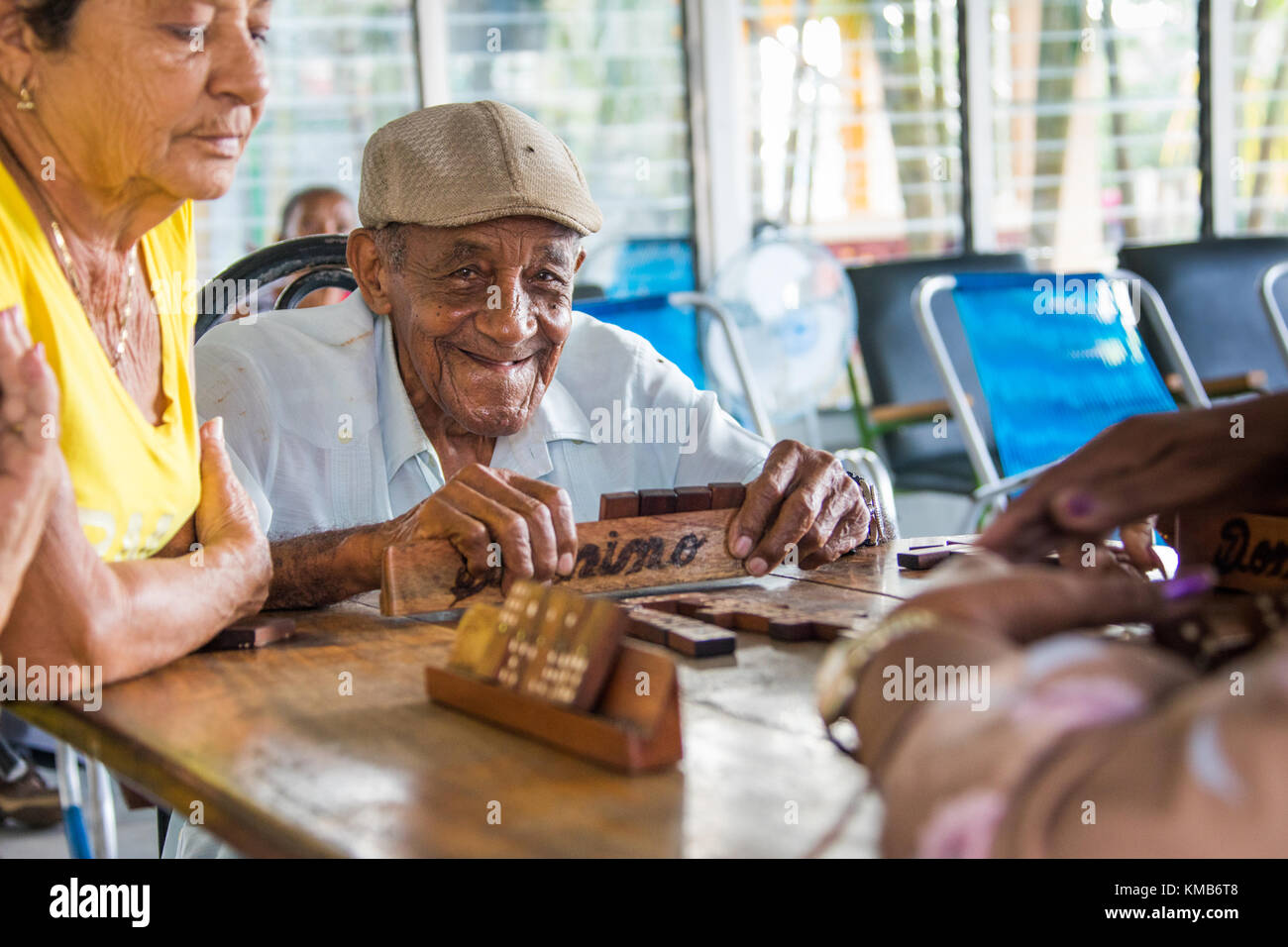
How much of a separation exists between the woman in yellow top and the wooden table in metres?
0.07

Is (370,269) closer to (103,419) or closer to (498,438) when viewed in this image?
(498,438)

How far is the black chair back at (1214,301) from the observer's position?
5270 millimetres

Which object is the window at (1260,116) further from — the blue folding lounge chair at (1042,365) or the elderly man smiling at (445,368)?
the elderly man smiling at (445,368)

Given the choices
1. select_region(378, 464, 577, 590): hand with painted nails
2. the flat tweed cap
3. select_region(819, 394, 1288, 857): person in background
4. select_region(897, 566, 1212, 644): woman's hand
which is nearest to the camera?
select_region(819, 394, 1288, 857): person in background

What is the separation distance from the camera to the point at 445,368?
2012mm

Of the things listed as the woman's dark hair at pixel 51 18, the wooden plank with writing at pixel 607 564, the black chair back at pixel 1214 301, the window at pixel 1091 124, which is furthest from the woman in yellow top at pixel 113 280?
the window at pixel 1091 124

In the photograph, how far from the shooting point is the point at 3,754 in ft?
11.1

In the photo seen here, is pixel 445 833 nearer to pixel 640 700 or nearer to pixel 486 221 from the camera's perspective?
pixel 640 700

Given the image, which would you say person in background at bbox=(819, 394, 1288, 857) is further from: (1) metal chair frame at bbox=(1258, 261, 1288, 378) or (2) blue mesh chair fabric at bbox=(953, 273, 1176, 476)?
(1) metal chair frame at bbox=(1258, 261, 1288, 378)

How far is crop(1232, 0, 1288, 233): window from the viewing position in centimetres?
665

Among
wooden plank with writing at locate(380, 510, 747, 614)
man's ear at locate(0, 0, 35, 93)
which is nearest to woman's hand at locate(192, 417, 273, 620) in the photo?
wooden plank with writing at locate(380, 510, 747, 614)

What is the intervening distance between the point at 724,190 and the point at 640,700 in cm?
586

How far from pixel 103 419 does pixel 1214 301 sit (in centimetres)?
498
